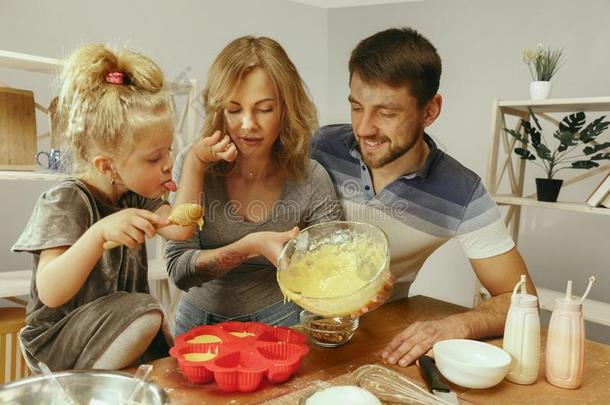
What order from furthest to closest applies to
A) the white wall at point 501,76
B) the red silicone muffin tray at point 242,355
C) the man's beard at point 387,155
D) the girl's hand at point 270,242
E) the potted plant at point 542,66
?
the potted plant at point 542,66 < the white wall at point 501,76 < the man's beard at point 387,155 < the girl's hand at point 270,242 < the red silicone muffin tray at point 242,355

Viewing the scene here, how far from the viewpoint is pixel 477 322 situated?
1.25 meters

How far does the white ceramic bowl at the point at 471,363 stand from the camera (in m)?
0.98

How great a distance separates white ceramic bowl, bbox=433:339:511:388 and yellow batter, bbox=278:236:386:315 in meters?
0.19

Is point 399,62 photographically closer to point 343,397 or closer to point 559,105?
point 343,397

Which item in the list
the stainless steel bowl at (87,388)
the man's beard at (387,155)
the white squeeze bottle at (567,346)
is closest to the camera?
the stainless steel bowl at (87,388)

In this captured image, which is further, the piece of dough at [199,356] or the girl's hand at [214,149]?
the girl's hand at [214,149]

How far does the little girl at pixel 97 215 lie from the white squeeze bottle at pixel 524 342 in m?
0.68

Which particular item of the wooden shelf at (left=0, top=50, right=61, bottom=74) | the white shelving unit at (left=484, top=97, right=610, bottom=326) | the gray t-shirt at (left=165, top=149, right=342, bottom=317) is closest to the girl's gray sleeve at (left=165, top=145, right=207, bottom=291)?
the gray t-shirt at (left=165, top=149, right=342, bottom=317)

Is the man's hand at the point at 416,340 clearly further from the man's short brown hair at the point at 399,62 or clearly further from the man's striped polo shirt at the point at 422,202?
the man's short brown hair at the point at 399,62

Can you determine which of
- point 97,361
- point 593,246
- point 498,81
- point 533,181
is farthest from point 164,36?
point 593,246

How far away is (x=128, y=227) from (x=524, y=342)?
2.49ft

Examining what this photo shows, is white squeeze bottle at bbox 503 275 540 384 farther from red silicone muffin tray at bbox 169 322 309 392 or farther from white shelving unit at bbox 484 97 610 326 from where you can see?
white shelving unit at bbox 484 97 610 326

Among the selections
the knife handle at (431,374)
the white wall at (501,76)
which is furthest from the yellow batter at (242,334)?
the white wall at (501,76)

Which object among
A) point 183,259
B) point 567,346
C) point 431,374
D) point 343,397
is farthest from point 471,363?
point 183,259
